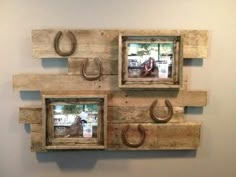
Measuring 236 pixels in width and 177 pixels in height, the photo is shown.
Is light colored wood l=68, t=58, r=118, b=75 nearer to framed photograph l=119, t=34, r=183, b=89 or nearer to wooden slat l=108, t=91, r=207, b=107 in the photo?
framed photograph l=119, t=34, r=183, b=89

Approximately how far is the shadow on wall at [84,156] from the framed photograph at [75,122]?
17cm

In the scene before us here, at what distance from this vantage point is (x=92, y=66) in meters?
2.34

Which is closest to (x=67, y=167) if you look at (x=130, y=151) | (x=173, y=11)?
(x=130, y=151)

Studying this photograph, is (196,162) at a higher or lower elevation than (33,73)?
lower

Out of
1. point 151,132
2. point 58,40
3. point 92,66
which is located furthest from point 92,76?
point 151,132

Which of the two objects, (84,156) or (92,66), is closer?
(92,66)

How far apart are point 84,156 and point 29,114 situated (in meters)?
0.48

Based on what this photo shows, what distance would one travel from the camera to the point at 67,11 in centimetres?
233

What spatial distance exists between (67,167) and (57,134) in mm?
285

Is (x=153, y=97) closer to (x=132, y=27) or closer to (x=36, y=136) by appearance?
(x=132, y=27)

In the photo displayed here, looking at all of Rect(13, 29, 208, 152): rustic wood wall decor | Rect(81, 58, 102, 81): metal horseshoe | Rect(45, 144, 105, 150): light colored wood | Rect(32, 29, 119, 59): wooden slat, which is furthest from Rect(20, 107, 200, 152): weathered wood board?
Rect(32, 29, 119, 59): wooden slat

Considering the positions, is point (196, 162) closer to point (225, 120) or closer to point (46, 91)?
point (225, 120)

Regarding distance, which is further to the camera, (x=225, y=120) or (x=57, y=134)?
(x=225, y=120)

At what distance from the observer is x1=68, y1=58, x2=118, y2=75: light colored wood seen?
232 cm
